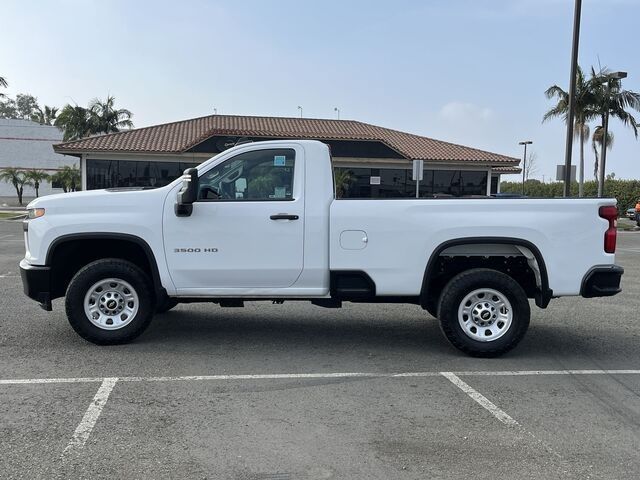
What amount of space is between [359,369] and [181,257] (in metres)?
2.10

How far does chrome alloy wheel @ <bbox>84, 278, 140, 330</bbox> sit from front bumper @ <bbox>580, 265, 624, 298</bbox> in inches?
178

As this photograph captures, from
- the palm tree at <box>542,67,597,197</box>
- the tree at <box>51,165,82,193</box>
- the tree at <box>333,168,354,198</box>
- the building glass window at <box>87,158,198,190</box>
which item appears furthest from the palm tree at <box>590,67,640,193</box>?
the tree at <box>51,165,82,193</box>

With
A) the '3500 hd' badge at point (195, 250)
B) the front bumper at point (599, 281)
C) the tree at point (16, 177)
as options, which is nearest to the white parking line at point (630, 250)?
the front bumper at point (599, 281)

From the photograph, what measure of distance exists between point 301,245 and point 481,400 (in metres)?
2.26

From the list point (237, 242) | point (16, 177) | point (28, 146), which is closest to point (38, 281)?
point (237, 242)

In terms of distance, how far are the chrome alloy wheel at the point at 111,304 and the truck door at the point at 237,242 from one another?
555 mm

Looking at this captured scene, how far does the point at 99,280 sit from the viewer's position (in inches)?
242

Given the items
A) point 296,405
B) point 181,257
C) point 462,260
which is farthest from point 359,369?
point 181,257

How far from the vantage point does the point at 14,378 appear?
522 cm

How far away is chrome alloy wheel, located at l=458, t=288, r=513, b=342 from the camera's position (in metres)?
6.07

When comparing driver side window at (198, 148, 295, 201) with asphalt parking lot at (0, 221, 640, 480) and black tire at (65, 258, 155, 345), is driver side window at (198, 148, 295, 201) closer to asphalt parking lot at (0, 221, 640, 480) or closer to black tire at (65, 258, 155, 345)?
black tire at (65, 258, 155, 345)

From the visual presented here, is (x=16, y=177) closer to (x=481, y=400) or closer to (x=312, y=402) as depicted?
(x=312, y=402)

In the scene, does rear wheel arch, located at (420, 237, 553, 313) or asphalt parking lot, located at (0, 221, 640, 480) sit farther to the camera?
rear wheel arch, located at (420, 237, 553, 313)

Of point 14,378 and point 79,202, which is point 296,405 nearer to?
point 14,378
